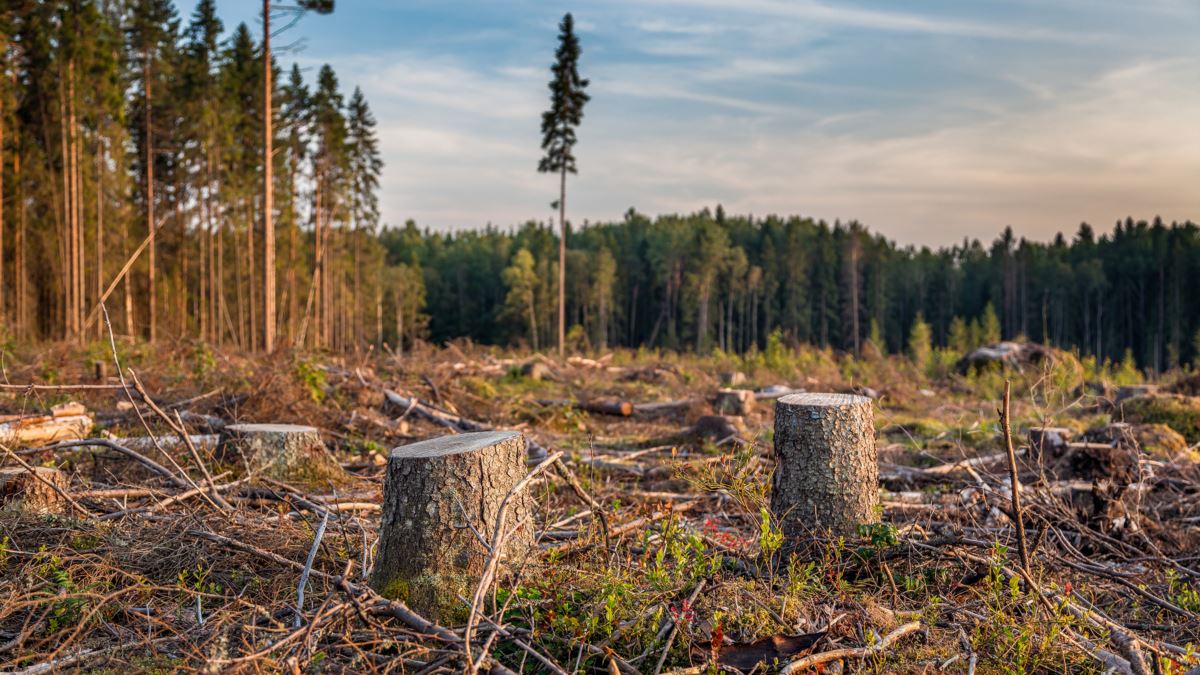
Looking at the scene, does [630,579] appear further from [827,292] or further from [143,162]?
[827,292]

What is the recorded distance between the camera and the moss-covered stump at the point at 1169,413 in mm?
10922

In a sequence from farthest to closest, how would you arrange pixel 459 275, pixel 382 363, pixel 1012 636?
pixel 459 275
pixel 382 363
pixel 1012 636

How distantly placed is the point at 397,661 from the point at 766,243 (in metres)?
79.7

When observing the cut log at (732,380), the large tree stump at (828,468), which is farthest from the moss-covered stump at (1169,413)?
the large tree stump at (828,468)

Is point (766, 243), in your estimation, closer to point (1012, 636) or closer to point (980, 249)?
point (980, 249)

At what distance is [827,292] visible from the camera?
80812 millimetres

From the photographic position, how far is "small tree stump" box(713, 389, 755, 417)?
1260cm

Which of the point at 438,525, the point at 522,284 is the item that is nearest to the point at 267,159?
the point at 438,525

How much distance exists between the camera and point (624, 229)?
101m

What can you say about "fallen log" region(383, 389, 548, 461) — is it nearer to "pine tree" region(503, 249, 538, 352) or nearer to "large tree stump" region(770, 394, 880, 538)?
"large tree stump" region(770, 394, 880, 538)

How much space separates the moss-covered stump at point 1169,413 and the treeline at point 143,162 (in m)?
16.8

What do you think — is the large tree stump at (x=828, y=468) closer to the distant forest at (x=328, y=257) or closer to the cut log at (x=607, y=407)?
the distant forest at (x=328, y=257)

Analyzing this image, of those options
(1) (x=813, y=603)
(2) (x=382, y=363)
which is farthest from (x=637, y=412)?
(1) (x=813, y=603)

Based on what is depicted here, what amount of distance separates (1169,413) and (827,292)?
71.3m
